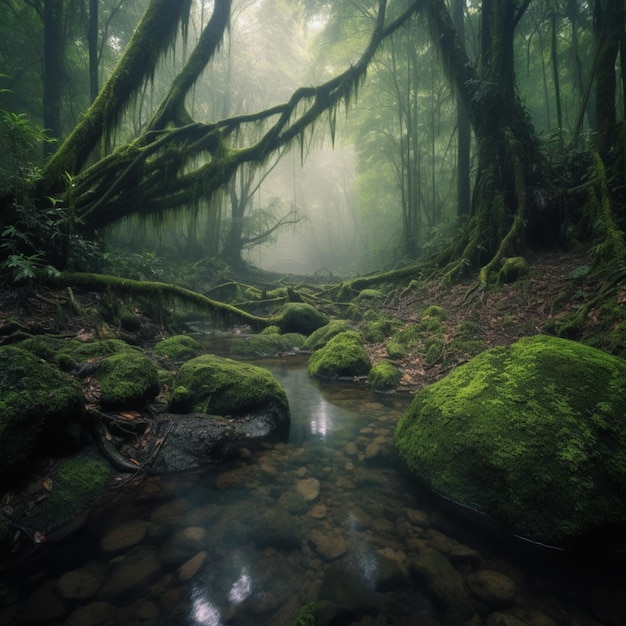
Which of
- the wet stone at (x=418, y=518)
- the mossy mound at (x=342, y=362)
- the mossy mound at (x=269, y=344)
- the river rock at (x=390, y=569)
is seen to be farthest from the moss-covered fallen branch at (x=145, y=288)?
the river rock at (x=390, y=569)

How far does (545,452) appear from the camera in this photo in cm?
254

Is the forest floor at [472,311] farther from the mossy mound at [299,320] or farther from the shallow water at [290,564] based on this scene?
the shallow water at [290,564]

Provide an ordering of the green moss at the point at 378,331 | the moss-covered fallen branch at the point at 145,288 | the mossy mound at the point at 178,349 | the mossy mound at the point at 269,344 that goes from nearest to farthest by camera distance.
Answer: the moss-covered fallen branch at the point at 145,288 < the mossy mound at the point at 178,349 < the green moss at the point at 378,331 < the mossy mound at the point at 269,344

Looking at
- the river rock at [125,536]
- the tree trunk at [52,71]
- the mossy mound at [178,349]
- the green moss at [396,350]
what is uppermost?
the tree trunk at [52,71]

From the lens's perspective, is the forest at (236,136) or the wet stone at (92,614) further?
the forest at (236,136)

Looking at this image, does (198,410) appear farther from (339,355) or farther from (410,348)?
(410,348)

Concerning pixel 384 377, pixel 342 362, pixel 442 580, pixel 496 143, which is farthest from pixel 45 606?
pixel 496 143

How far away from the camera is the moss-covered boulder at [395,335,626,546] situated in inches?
93.7

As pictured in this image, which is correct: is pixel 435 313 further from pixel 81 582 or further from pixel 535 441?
pixel 81 582

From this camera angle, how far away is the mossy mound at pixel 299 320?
1001 centimetres

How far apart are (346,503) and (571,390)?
→ 7.09ft

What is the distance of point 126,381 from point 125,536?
1695mm

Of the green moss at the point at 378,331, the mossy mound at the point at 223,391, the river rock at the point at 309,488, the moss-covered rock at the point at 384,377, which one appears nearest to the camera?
the river rock at the point at 309,488

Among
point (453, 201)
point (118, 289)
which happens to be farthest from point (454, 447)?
point (453, 201)
